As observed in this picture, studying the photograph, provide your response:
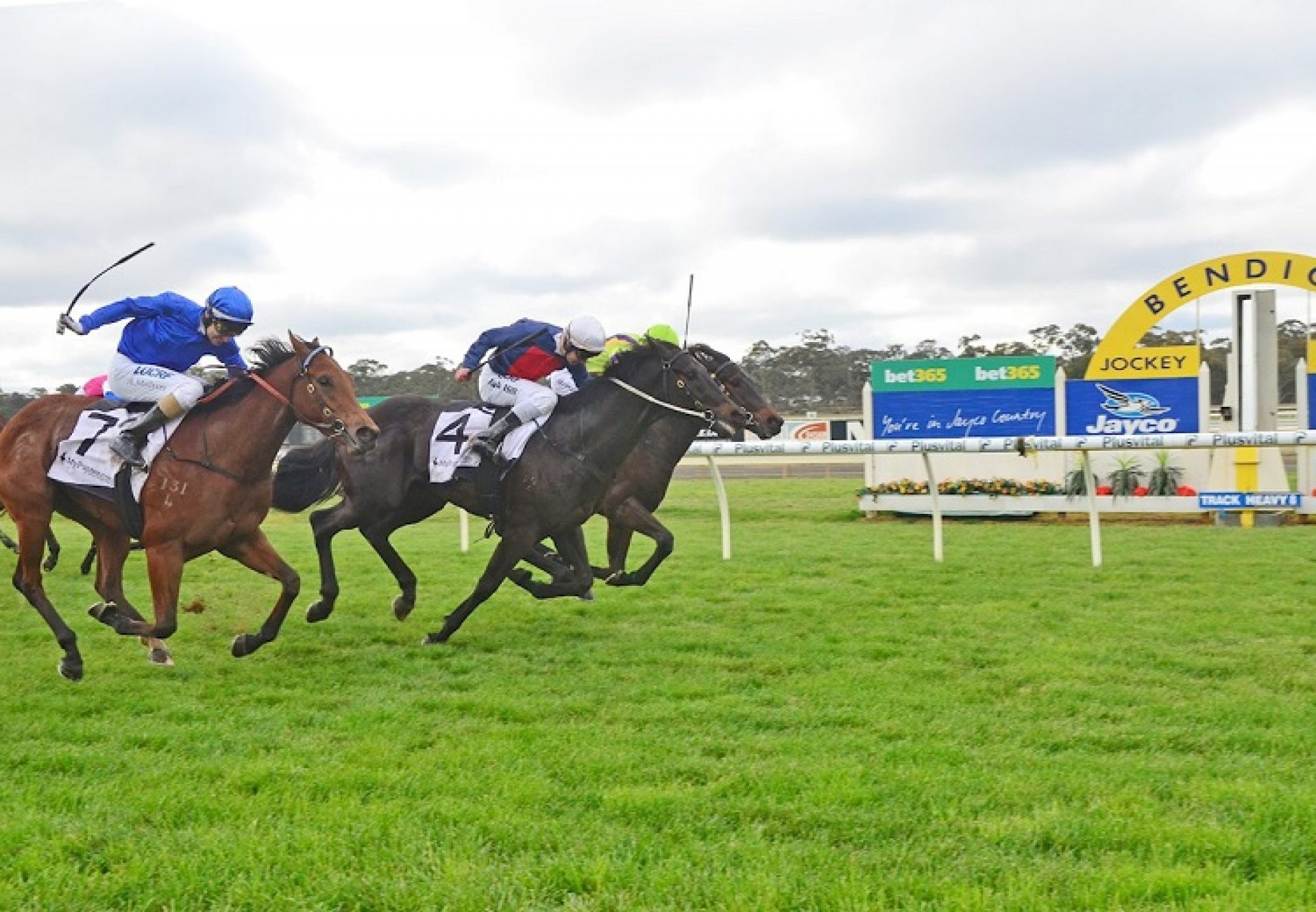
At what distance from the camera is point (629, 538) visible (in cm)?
775

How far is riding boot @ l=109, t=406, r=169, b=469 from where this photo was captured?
559 centimetres

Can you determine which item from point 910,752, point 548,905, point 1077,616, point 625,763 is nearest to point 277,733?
point 625,763

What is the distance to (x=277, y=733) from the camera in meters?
4.39

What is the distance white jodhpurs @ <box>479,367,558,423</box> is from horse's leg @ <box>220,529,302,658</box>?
150 centimetres

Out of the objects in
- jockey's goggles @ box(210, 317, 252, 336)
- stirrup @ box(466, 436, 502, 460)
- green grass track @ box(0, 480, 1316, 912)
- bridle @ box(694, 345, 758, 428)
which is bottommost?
green grass track @ box(0, 480, 1316, 912)

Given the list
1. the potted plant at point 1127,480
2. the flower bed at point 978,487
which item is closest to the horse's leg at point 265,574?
the flower bed at point 978,487

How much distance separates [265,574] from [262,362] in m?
1.00

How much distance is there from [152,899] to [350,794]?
822 millimetres

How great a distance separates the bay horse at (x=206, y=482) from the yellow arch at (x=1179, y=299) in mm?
10816

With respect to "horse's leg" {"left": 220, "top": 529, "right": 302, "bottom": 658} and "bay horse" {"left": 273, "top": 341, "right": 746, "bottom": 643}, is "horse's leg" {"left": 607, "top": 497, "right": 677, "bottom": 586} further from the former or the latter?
"horse's leg" {"left": 220, "top": 529, "right": 302, "bottom": 658}

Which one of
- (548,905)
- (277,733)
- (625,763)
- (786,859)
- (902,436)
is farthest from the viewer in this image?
(902,436)

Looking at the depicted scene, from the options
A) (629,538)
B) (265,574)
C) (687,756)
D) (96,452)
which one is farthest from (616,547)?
(687,756)

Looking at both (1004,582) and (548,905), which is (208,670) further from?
(1004,582)

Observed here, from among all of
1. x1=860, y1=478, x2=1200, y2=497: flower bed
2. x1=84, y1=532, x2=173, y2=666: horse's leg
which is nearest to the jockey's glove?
x1=84, y1=532, x2=173, y2=666: horse's leg
